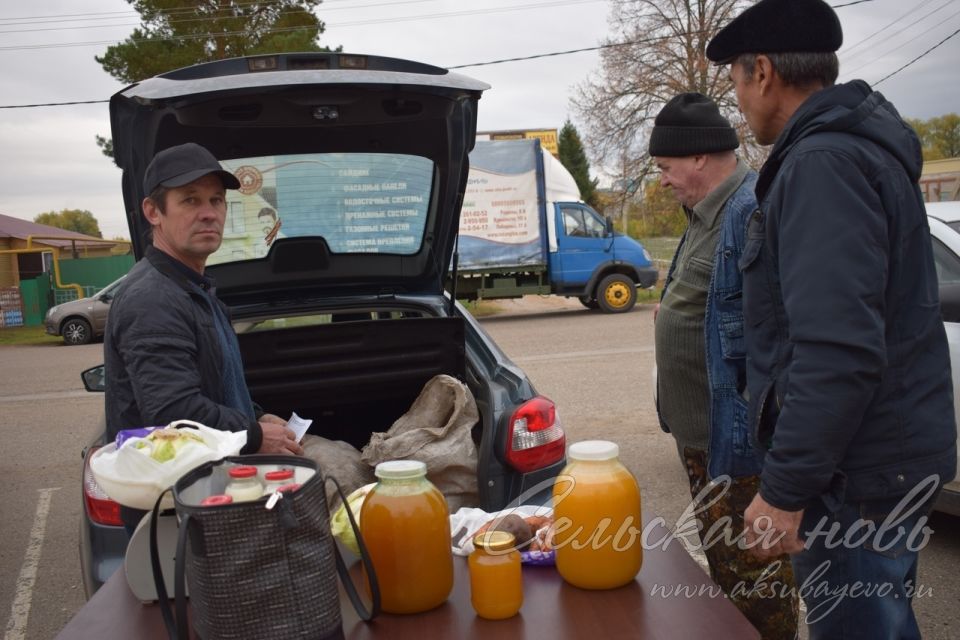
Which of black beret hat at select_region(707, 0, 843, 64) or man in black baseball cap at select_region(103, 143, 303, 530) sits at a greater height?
black beret hat at select_region(707, 0, 843, 64)

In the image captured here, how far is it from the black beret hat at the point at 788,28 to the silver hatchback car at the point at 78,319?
60.8ft

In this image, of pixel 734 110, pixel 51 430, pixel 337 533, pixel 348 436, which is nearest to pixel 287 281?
pixel 348 436

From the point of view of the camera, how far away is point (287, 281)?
4.02 meters

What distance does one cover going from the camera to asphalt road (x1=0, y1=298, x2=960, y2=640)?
4.02 m

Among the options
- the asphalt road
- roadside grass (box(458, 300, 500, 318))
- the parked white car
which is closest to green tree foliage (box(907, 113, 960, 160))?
roadside grass (box(458, 300, 500, 318))

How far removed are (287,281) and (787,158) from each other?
273 cm

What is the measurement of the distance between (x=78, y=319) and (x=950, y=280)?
722 inches

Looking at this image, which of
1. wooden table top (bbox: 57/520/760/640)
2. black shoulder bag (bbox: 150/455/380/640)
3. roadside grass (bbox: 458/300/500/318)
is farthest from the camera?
roadside grass (bbox: 458/300/500/318)

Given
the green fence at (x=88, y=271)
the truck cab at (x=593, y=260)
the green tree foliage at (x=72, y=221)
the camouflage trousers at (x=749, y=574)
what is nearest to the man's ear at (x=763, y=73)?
the camouflage trousers at (x=749, y=574)

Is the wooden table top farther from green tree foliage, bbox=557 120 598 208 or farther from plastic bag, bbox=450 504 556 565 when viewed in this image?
green tree foliage, bbox=557 120 598 208

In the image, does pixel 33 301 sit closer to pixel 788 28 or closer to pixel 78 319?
pixel 78 319

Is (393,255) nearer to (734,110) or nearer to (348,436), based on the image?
(348,436)

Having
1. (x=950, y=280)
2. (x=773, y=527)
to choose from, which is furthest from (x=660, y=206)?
(x=773, y=527)

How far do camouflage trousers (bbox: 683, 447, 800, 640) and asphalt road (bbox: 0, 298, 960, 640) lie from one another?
98 centimetres
